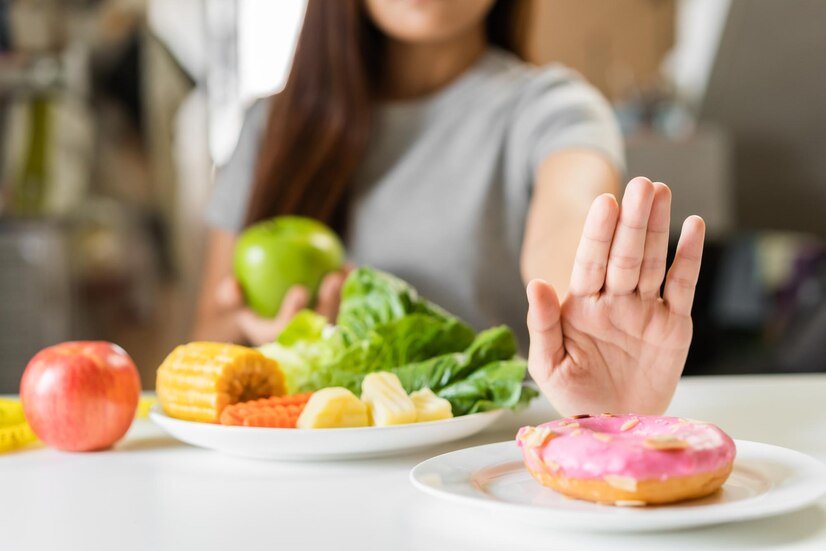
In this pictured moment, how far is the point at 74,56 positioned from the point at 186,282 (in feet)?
3.22

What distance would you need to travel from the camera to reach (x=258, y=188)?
5.53 ft

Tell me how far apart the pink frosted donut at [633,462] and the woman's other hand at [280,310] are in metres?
0.88

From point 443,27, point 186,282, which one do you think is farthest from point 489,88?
point 186,282

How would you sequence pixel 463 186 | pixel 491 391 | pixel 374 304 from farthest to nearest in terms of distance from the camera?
pixel 463 186 < pixel 374 304 < pixel 491 391

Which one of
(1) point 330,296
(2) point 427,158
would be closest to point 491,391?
(1) point 330,296

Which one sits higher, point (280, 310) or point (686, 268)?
point (686, 268)

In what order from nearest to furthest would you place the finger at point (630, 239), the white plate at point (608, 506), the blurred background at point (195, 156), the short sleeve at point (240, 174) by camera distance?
the white plate at point (608, 506) < the finger at point (630, 239) < the short sleeve at point (240, 174) < the blurred background at point (195, 156)

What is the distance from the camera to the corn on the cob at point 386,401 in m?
0.74

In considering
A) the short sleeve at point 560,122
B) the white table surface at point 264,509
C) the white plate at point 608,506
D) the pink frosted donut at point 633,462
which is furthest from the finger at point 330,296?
the pink frosted donut at point 633,462

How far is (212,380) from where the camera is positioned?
0.79 meters

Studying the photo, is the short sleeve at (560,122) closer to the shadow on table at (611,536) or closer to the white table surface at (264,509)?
the white table surface at (264,509)

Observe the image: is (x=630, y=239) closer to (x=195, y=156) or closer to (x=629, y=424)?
(x=629, y=424)

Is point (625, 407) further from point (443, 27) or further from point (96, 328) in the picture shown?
point (96, 328)

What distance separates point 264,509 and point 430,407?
0.18m
